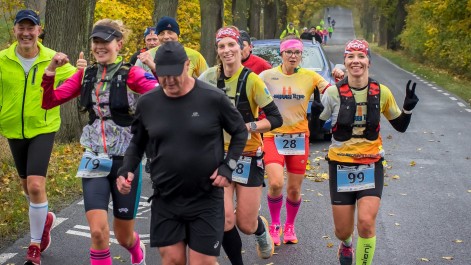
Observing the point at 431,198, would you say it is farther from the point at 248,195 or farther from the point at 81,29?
the point at 81,29

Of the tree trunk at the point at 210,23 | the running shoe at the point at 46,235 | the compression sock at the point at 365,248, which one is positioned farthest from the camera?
the tree trunk at the point at 210,23

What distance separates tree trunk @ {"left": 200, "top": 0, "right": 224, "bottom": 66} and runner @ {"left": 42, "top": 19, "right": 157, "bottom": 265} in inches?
771

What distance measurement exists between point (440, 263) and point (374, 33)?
8741cm

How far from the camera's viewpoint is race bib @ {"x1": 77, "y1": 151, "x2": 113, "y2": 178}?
568 centimetres

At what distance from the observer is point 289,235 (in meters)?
7.84

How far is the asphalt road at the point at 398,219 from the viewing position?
7320mm

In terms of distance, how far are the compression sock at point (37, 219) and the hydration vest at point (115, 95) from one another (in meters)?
1.45

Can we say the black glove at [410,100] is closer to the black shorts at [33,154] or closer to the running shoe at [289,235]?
the running shoe at [289,235]

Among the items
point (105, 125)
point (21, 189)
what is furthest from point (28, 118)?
point (21, 189)

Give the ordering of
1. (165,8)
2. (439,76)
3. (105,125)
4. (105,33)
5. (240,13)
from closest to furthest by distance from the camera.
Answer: (105,33)
(105,125)
(165,8)
(439,76)
(240,13)

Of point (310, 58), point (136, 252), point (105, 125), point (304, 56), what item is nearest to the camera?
point (105, 125)

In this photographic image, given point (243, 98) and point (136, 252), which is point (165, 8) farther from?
point (136, 252)

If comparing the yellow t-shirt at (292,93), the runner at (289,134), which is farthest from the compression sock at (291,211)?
the yellow t-shirt at (292,93)

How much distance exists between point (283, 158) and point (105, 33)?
2674 mm
